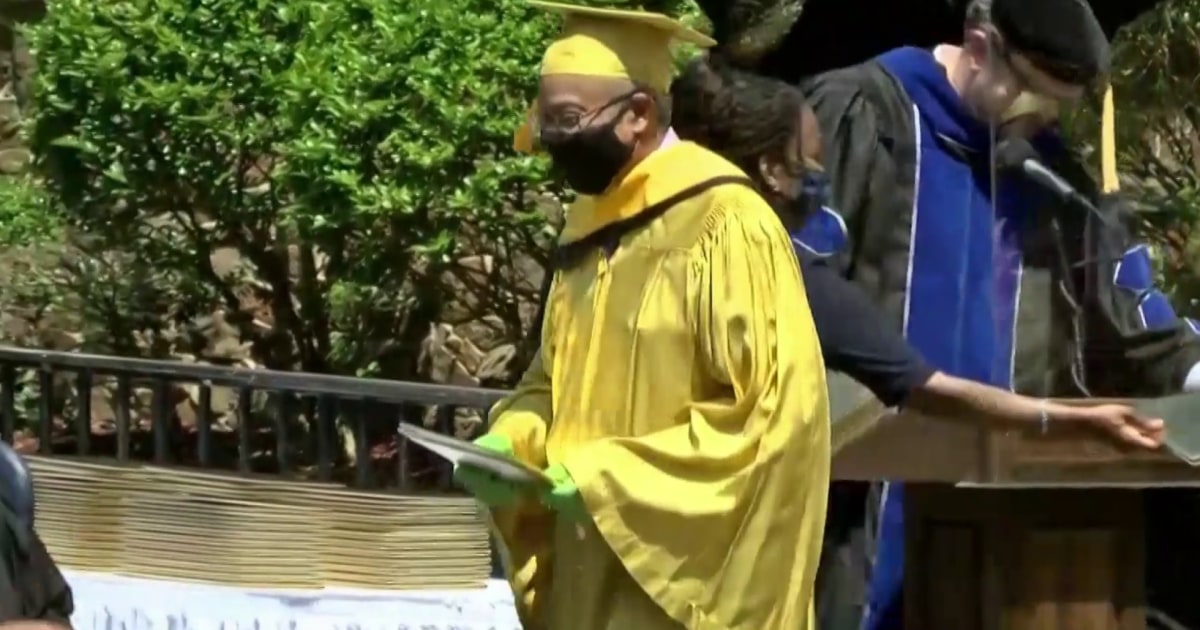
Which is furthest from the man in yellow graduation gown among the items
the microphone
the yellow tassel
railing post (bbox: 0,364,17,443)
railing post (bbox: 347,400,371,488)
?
railing post (bbox: 0,364,17,443)

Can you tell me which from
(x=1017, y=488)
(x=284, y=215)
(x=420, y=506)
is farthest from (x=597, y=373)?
(x=284, y=215)

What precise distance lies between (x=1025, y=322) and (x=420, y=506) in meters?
2.03

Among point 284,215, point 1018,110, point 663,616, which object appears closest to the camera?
point 663,616

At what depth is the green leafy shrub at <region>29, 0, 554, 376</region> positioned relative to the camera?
250 inches

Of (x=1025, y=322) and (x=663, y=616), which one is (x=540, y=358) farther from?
(x=1025, y=322)

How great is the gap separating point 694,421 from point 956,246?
1048mm

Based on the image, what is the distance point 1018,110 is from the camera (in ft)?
12.9

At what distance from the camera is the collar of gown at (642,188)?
10.6 ft

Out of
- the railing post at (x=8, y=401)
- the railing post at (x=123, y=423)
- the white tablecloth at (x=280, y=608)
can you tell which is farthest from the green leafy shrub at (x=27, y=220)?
the white tablecloth at (x=280, y=608)

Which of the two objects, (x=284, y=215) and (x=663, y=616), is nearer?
(x=663, y=616)

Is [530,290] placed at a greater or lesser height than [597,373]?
lesser

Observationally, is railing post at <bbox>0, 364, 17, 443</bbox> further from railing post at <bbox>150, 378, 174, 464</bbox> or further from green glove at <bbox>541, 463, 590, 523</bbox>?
green glove at <bbox>541, 463, 590, 523</bbox>

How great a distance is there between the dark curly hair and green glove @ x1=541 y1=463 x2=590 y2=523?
0.61 m

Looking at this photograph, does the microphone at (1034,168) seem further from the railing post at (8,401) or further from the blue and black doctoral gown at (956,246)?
the railing post at (8,401)
